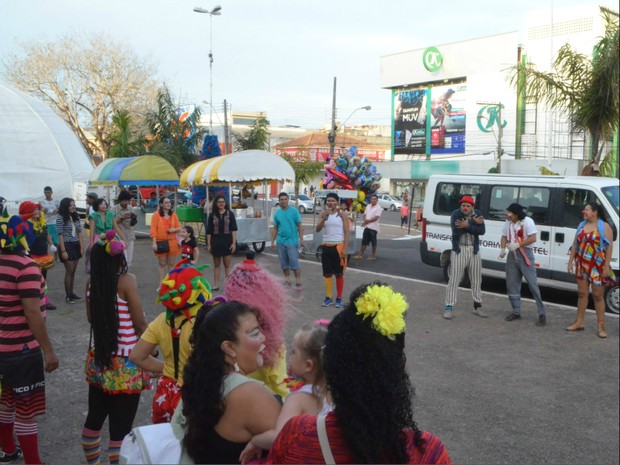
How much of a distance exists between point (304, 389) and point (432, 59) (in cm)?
5913

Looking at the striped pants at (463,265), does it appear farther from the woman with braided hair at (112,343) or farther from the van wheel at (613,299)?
the woman with braided hair at (112,343)

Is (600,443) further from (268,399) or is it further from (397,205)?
(397,205)

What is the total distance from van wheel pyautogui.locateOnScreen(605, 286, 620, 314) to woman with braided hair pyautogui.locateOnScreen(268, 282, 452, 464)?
782 centimetres

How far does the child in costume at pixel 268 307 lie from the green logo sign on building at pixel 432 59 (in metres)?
57.8

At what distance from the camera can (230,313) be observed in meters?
2.40

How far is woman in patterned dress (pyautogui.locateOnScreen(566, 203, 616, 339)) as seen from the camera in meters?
7.25

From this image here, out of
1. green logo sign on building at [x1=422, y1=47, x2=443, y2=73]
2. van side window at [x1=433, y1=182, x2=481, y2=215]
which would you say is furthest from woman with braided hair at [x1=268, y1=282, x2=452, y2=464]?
green logo sign on building at [x1=422, y1=47, x2=443, y2=73]

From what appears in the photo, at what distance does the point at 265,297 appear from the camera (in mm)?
3244

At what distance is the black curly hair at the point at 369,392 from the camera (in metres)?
1.75

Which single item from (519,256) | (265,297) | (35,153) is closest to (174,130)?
(35,153)

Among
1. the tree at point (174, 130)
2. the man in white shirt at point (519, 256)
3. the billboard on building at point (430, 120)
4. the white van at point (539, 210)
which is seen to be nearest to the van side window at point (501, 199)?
the white van at point (539, 210)

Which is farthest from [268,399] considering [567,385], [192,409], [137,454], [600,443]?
[567,385]

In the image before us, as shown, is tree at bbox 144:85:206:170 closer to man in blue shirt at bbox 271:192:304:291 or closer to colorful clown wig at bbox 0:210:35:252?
man in blue shirt at bbox 271:192:304:291

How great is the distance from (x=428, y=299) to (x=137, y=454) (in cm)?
814
